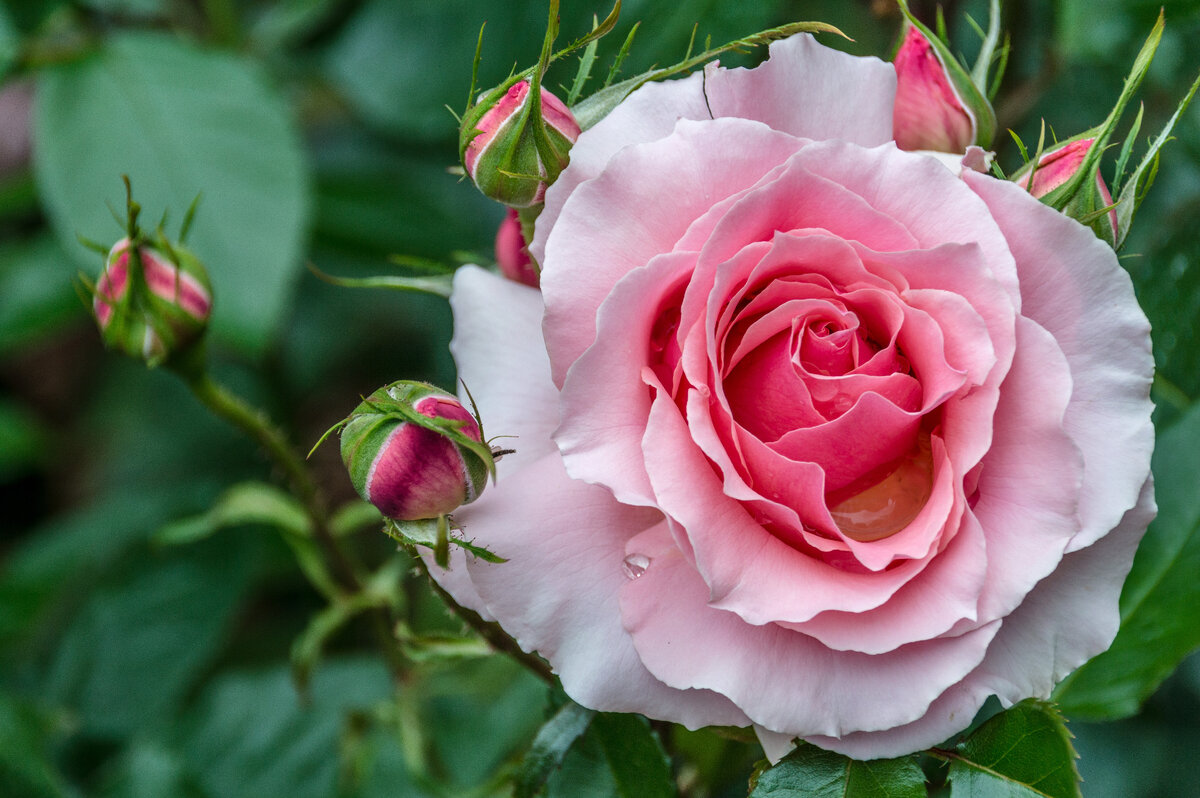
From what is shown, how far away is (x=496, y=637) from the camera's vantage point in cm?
57

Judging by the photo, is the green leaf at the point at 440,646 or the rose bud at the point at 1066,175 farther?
the green leaf at the point at 440,646

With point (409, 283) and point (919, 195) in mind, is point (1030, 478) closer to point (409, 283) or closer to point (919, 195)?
point (919, 195)

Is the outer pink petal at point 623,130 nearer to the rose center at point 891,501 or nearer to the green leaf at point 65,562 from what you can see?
the rose center at point 891,501

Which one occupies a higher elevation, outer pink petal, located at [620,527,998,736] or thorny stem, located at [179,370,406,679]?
outer pink petal, located at [620,527,998,736]

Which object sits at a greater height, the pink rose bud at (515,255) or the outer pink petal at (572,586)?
the pink rose bud at (515,255)

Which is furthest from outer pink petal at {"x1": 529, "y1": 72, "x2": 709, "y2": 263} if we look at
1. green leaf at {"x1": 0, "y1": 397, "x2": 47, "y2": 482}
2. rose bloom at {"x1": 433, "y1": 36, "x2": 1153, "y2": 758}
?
green leaf at {"x1": 0, "y1": 397, "x2": 47, "y2": 482}

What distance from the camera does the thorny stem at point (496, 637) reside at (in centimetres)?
54

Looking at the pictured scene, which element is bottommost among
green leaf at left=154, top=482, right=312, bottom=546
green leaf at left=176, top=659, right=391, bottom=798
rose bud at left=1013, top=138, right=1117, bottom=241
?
green leaf at left=176, top=659, right=391, bottom=798

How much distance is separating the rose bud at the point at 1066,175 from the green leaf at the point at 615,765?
357mm

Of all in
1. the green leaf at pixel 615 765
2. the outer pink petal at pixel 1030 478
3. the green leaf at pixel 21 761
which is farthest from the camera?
the green leaf at pixel 21 761

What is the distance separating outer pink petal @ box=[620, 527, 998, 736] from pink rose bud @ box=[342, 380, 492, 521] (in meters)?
0.10

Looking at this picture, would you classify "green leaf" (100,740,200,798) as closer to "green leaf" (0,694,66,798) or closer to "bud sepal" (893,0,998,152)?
"green leaf" (0,694,66,798)

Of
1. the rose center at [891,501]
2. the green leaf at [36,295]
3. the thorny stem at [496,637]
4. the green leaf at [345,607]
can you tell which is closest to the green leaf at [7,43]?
the green leaf at [36,295]

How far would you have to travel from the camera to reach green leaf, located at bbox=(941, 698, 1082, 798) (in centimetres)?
50
